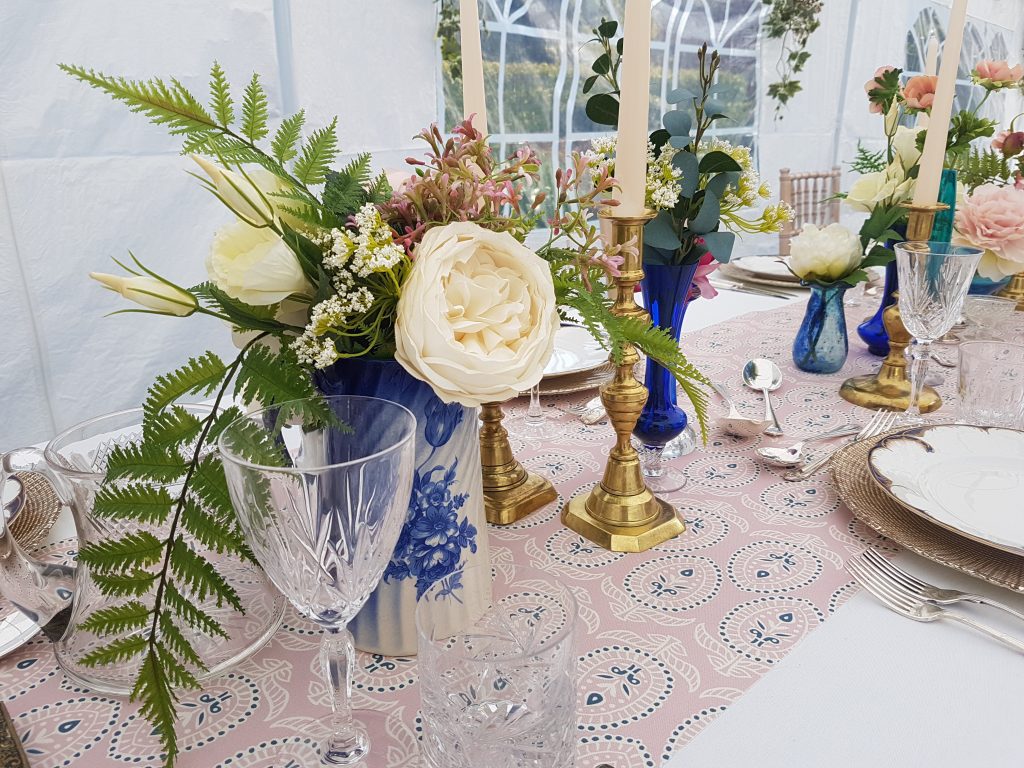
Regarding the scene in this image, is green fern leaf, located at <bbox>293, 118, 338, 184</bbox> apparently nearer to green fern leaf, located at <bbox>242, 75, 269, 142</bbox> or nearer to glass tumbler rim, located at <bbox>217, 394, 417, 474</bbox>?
green fern leaf, located at <bbox>242, 75, 269, 142</bbox>

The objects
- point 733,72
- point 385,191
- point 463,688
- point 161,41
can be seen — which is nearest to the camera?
point 463,688

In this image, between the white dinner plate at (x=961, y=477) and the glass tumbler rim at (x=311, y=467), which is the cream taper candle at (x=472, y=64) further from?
the white dinner plate at (x=961, y=477)

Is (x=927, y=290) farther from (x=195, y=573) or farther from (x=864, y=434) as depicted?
(x=195, y=573)

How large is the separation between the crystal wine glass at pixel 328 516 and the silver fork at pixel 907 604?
39 cm

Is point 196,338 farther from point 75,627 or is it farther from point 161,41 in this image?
point 75,627

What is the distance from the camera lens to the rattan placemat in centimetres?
61

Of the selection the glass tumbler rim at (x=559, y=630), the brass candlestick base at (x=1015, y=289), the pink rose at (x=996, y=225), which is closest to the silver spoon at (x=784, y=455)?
the glass tumbler rim at (x=559, y=630)

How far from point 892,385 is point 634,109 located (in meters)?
0.63

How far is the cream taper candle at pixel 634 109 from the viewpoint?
0.55m

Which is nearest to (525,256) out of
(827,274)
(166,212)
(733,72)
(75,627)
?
(75,627)

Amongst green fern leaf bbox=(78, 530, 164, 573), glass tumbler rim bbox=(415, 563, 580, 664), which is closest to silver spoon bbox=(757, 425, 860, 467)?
glass tumbler rim bbox=(415, 563, 580, 664)

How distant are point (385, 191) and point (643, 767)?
41 centimetres

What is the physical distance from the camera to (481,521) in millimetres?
524

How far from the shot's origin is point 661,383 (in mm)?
743
